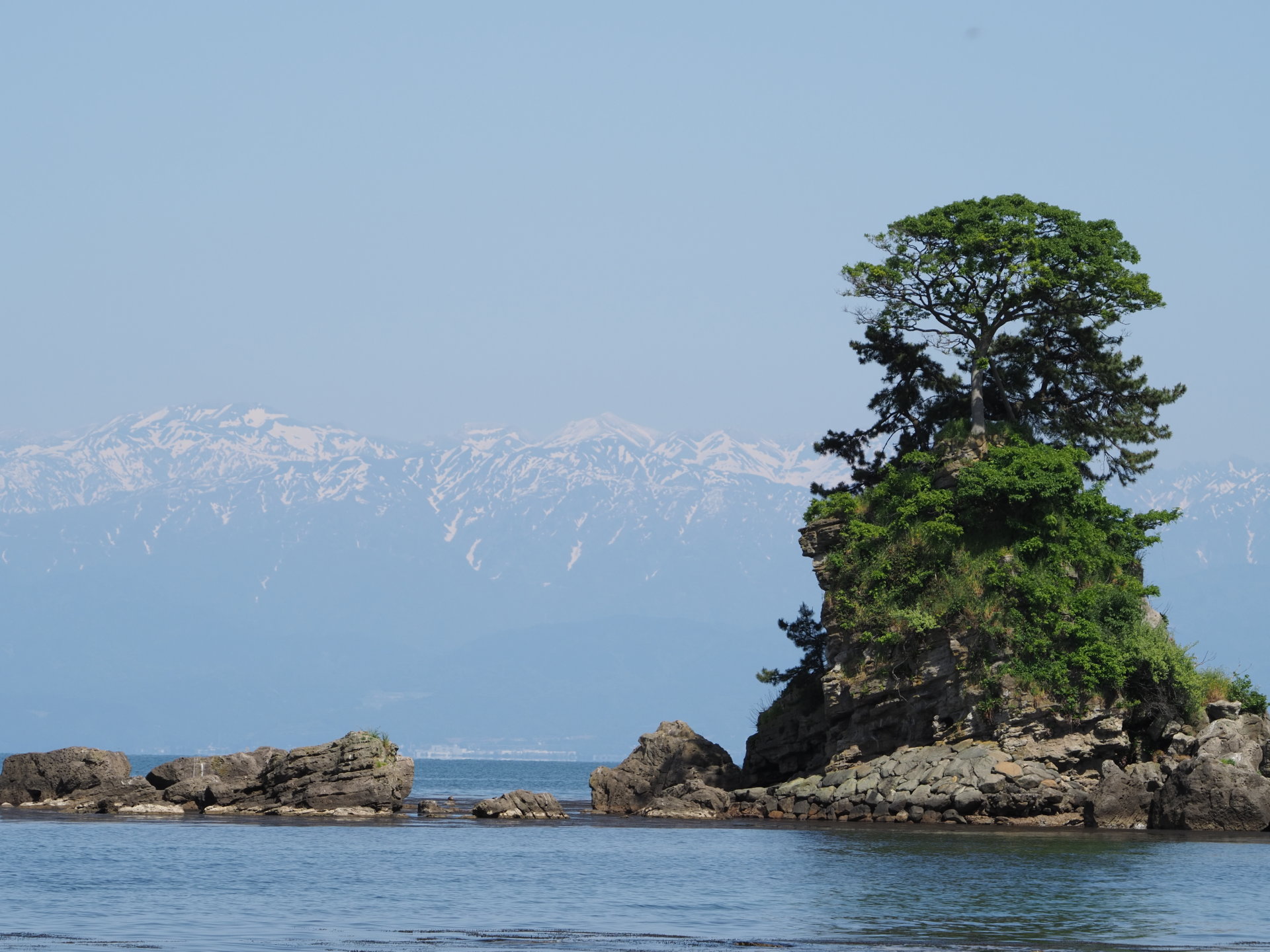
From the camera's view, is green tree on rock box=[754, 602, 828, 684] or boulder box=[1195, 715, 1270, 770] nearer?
boulder box=[1195, 715, 1270, 770]

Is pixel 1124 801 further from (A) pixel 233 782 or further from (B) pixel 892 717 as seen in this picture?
(A) pixel 233 782

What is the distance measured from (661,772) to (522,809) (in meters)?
6.61

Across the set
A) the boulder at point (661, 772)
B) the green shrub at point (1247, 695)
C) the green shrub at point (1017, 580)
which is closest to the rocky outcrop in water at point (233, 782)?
the boulder at point (661, 772)

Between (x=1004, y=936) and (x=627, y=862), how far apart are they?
18.6 metres

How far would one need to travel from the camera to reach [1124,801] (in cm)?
5881

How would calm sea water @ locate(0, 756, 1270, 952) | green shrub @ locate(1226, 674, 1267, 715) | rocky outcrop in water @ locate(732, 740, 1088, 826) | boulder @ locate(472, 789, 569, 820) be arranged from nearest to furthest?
calm sea water @ locate(0, 756, 1270, 952)
rocky outcrop in water @ locate(732, 740, 1088, 826)
green shrub @ locate(1226, 674, 1267, 715)
boulder @ locate(472, 789, 569, 820)

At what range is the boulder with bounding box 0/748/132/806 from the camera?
75.4 meters

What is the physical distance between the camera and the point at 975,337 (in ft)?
231

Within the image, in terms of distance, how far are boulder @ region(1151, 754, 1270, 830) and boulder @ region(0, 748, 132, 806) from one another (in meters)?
46.1

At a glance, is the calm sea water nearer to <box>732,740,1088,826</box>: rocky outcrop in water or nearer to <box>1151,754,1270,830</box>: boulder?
<box>1151,754,1270,830</box>: boulder

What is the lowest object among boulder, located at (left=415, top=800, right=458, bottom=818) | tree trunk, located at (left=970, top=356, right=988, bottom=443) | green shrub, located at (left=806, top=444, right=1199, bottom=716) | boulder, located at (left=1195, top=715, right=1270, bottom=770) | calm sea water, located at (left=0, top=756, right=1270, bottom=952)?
calm sea water, located at (left=0, top=756, right=1270, bottom=952)

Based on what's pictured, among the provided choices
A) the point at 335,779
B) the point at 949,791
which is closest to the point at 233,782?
the point at 335,779

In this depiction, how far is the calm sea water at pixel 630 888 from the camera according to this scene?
33.3 m

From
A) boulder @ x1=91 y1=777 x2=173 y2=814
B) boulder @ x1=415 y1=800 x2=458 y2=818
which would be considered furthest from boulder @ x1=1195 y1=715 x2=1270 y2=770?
boulder @ x1=91 y1=777 x2=173 y2=814
